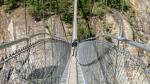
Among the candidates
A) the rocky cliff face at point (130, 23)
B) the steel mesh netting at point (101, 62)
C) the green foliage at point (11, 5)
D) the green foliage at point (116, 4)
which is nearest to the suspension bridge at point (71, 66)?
the steel mesh netting at point (101, 62)

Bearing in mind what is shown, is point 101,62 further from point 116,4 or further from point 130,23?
A: point 130,23

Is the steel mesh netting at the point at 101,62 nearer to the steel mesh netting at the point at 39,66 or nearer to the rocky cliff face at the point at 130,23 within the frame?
the steel mesh netting at the point at 39,66

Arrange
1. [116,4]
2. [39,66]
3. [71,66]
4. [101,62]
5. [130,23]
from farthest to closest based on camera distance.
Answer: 1. [130,23]
2. [116,4]
3. [71,66]
4. [39,66]
5. [101,62]

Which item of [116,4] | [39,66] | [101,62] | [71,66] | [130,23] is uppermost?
[101,62]

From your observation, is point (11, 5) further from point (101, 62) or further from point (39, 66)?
point (101, 62)

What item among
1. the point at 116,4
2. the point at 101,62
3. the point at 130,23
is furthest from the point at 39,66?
the point at 130,23

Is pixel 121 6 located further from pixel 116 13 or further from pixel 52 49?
pixel 52 49

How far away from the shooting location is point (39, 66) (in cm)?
884

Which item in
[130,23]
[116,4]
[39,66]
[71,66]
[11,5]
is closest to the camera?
[39,66]

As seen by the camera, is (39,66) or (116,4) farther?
(116,4)

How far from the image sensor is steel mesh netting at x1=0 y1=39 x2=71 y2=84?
746 centimetres

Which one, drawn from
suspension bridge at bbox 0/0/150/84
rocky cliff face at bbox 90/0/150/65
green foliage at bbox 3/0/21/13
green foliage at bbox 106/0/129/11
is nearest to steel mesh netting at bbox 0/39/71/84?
suspension bridge at bbox 0/0/150/84

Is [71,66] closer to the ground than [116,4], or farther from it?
farther from it

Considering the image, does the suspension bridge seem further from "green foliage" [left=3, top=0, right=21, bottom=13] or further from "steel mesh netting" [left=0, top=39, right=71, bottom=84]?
"green foliage" [left=3, top=0, right=21, bottom=13]
